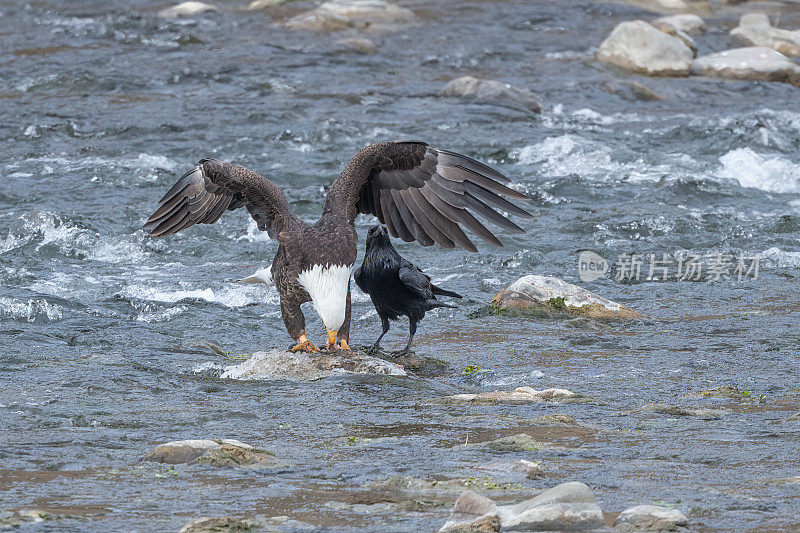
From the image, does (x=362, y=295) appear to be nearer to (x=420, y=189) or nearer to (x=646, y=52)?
(x=420, y=189)

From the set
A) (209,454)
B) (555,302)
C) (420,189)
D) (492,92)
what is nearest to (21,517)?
(209,454)

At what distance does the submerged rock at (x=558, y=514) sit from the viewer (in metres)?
3.72

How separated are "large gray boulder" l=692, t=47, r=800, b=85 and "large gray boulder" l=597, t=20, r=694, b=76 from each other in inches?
12.9

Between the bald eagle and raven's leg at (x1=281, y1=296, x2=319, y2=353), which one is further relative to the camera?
raven's leg at (x1=281, y1=296, x2=319, y2=353)

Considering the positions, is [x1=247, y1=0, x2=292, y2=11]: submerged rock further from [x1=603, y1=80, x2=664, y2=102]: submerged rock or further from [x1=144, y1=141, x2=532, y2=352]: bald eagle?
[x1=144, y1=141, x2=532, y2=352]: bald eagle

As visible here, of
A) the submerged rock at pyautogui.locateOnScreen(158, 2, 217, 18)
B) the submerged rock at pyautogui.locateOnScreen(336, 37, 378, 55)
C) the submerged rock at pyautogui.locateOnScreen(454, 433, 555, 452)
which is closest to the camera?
the submerged rock at pyautogui.locateOnScreen(454, 433, 555, 452)

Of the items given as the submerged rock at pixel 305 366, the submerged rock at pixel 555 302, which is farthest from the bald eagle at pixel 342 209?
the submerged rock at pixel 555 302

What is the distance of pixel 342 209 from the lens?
7043 millimetres

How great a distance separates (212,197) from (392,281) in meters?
1.27

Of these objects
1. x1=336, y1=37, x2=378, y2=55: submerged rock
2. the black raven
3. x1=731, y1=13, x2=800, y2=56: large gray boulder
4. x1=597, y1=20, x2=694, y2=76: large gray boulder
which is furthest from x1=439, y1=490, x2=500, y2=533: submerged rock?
x1=731, y1=13, x2=800, y2=56: large gray boulder

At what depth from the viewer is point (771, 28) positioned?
21.1m

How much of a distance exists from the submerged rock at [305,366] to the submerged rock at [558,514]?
286 centimetres

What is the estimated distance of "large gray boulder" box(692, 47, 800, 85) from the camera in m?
17.7

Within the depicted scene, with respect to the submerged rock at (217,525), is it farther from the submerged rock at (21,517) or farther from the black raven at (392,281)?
the black raven at (392,281)
